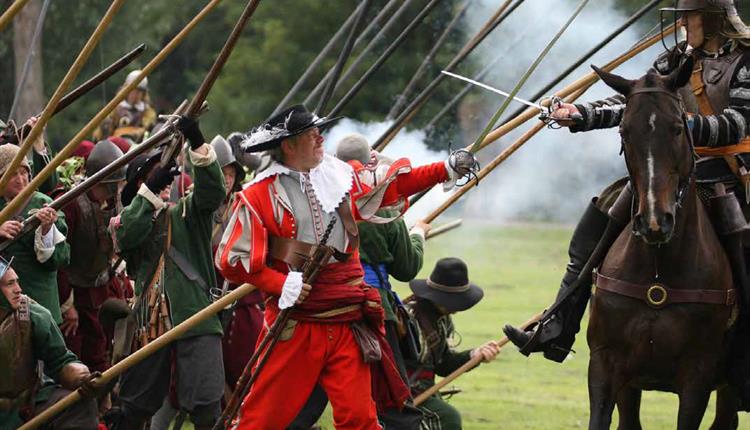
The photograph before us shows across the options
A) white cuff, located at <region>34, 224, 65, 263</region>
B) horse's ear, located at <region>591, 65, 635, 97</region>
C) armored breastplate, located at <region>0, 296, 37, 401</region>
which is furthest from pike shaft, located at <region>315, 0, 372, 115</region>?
armored breastplate, located at <region>0, 296, 37, 401</region>

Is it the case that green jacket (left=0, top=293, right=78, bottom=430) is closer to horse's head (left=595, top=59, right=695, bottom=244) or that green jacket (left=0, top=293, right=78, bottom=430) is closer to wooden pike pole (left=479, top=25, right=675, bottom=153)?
wooden pike pole (left=479, top=25, right=675, bottom=153)

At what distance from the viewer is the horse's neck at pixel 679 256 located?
25.2ft

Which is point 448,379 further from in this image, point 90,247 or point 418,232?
point 90,247

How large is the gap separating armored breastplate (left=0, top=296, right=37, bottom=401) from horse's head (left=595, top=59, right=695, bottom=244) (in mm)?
2859

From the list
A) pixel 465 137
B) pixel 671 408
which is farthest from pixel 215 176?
pixel 465 137

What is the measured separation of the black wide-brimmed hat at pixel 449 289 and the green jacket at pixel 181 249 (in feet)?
4.85

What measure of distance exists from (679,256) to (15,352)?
124 inches

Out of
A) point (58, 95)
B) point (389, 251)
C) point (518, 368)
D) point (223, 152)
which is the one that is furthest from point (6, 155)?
point (518, 368)

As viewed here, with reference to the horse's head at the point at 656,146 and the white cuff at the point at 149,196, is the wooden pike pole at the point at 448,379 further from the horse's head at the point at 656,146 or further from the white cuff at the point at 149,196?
the horse's head at the point at 656,146

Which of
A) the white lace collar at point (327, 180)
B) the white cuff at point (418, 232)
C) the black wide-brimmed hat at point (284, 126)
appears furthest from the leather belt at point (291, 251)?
the white cuff at point (418, 232)

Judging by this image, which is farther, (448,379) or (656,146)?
(448,379)

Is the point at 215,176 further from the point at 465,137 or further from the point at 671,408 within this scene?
the point at 465,137

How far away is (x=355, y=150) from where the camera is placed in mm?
9023

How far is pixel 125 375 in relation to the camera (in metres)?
9.03
